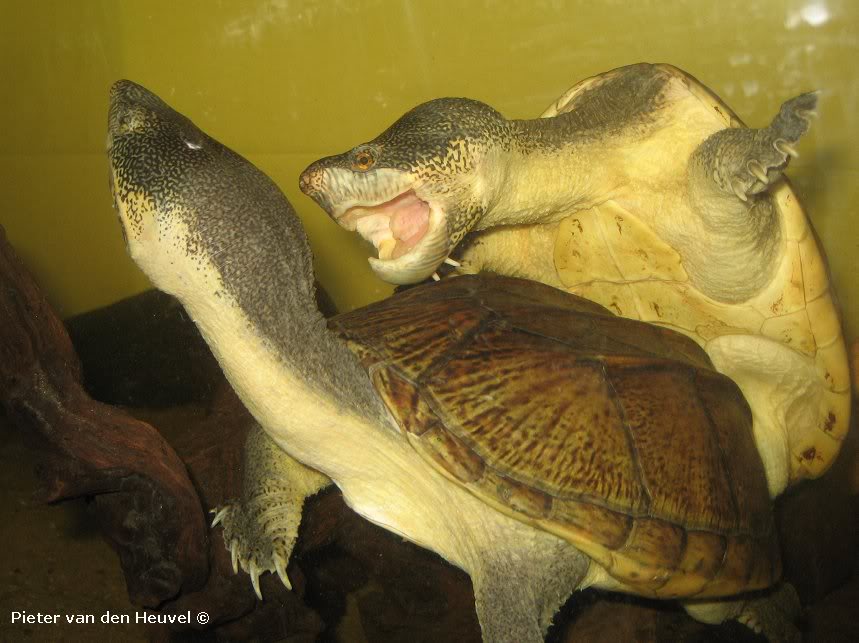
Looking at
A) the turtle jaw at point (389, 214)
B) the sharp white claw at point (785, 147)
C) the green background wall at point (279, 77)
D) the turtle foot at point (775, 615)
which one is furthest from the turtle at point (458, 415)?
the green background wall at point (279, 77)

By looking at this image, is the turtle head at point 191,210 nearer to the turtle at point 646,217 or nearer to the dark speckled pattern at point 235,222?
the dark speckled pattern at point 235,222

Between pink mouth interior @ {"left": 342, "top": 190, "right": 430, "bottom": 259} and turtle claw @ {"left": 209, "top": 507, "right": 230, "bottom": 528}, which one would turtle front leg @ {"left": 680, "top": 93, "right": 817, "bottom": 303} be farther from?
turtle claw @ {"left": 209, "top": 507, "right": 230, "bottom": 528}

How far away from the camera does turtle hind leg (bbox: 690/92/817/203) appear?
1.35 metres

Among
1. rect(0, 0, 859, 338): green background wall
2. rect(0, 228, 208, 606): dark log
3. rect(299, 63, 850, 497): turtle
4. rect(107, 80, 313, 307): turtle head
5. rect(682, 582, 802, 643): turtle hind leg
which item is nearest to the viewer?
rect(107, 80, 313, 307): turtle head

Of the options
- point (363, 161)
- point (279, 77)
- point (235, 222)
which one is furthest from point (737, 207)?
point (279, 77)

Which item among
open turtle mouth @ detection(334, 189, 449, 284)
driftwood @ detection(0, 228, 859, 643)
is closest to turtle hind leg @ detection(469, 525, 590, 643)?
driftwood @ detection(0, 228, 859, 643)

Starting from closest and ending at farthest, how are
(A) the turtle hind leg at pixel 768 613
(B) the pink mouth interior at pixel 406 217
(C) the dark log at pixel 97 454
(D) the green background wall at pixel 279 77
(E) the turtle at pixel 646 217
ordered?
(C) the dark log at pixel 97 454 → (E) the turtle at pixel 646 217 → (B) the pink mouth interior at pixel 406 217 → (A) the turtle hind leg at pixel 768 613 → (D) the green background wall at pixel 279 77

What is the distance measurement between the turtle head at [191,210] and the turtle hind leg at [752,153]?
3.65ft

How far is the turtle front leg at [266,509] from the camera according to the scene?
1683 mm

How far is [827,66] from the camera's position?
7.36ft

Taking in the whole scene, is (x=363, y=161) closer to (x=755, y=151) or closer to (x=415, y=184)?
(x=415, y=184)

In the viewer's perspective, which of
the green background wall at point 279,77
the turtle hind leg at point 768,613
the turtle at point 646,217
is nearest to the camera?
the turtle at point 646,217

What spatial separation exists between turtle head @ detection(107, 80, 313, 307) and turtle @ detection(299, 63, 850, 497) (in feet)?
0.59

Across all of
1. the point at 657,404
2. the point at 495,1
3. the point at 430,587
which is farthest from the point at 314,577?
the point at 495,1
